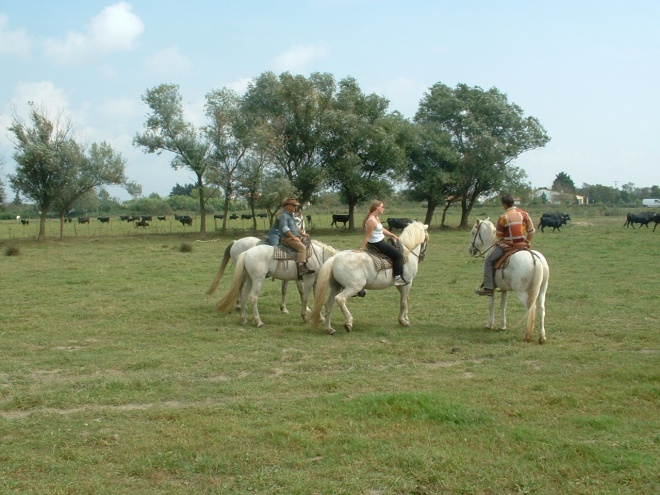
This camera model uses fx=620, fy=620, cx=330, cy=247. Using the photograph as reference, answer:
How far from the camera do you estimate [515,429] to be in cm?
559

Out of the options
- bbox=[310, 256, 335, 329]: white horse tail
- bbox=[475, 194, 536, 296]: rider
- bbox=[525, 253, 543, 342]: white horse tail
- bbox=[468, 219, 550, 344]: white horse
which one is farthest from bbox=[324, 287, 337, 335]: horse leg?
bbox=[525, 253, 543, 342]: white horse tail

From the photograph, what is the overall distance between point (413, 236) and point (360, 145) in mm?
30461

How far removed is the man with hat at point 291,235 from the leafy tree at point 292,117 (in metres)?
28.1

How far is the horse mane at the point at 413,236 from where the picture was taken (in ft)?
36.2

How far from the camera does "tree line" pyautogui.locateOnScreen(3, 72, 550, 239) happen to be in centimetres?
3631

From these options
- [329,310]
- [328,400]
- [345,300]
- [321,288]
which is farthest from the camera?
[329,310]

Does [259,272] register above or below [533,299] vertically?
above

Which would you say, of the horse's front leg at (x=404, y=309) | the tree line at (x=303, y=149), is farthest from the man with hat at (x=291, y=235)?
the tree line at (x=303, y=149)

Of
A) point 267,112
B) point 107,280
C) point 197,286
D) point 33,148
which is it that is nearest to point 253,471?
point 197,286

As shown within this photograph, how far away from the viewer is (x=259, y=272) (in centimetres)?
1099

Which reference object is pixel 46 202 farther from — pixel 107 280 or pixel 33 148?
pixel 107 280

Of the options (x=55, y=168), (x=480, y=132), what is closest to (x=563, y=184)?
(x=480, y=132)

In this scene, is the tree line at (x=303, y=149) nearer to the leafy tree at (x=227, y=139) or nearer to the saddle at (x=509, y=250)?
the leafy tree at (x=227, y=139)

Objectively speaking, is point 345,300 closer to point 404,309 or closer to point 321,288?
point 321,288
